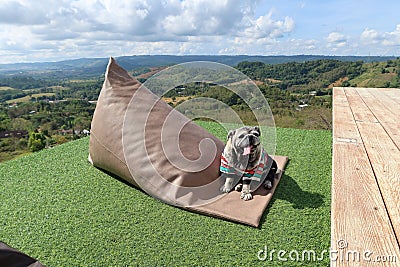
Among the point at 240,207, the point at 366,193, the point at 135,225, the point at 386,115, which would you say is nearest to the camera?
the point at 366,193

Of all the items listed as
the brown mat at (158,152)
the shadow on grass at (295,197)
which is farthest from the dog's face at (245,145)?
the shadow on grass at (295,197)

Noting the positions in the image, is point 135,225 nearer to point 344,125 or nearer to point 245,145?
point 245,145

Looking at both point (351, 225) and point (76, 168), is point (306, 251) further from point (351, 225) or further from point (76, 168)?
point (76, 168)

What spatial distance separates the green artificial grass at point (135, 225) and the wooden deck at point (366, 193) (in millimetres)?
724

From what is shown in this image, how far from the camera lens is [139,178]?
3.18 metres

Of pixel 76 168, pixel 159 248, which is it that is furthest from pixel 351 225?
pixel 76 168

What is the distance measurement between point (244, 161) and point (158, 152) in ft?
3.09

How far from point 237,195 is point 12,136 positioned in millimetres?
9191

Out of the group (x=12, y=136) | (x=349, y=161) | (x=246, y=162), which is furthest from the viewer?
(x=12, y=136)

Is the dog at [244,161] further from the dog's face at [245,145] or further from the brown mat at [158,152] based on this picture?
the brown mat at [158,152]

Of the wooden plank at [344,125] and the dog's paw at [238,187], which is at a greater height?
the wooden plank at [344,125]

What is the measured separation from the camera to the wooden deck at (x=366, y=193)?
1.17m

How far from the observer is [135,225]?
2.68 metres

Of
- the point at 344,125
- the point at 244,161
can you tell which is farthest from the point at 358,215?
the point at 344,125
